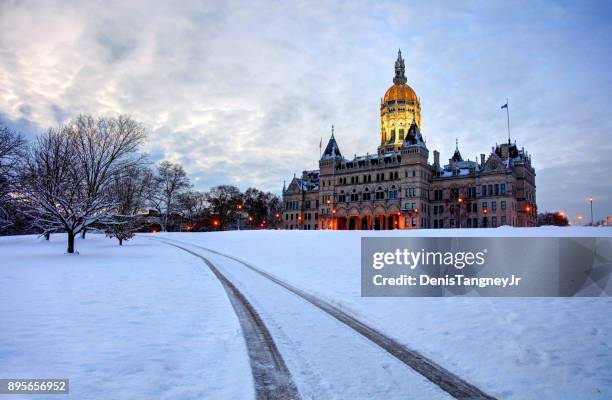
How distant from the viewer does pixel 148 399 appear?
5070 millimetres

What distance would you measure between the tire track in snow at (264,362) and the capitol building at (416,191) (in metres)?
69.6

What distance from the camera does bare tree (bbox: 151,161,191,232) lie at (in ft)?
251

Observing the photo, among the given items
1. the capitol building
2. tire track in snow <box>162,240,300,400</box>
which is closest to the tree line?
tire track in snow <box>162,240,300,400</box>

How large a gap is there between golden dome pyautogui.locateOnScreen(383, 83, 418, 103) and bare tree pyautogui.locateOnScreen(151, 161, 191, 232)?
194ft

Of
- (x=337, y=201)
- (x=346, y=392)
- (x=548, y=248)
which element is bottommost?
(x=346, y=392)

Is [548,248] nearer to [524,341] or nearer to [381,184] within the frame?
[524,341]

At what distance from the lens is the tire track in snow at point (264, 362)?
5.42 metres

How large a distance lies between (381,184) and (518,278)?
71.0 m

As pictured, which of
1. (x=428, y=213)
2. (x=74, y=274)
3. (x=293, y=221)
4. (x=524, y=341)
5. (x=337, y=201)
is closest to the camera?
(x=524, y=341)

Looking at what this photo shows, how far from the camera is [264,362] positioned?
6594 millimetres

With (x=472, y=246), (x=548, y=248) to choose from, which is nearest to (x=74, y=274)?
(x=472, y=246)

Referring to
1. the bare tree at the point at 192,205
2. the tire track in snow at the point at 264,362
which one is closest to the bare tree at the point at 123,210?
the tire track in snow at the point at 264,362

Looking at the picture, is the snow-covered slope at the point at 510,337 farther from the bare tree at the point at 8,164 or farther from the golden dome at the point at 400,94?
the golden dome at the point at 400,94

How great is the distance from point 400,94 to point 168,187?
64985 millimetres
